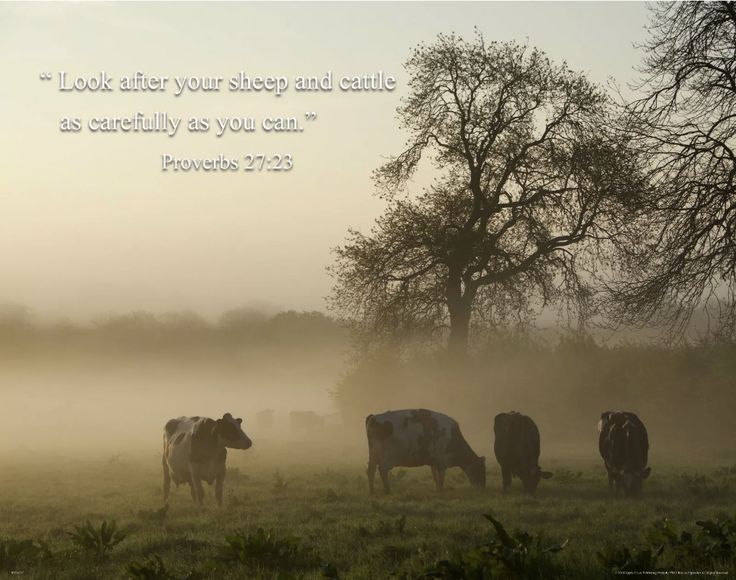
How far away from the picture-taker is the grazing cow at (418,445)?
21766mm

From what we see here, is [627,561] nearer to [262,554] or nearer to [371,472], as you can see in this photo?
[262,554]

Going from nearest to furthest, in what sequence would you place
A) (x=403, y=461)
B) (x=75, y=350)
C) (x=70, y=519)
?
(x=70, y=519)
(x=403, y=461)
(x=75, y=350)

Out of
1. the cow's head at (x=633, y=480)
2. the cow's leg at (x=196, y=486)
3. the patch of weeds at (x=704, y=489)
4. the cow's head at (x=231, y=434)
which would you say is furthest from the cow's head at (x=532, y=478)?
the cow's leg at (x=196, y=486)

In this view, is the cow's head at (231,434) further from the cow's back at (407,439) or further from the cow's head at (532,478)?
the cow's head at (532,478)

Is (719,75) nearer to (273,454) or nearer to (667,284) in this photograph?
(667,284)

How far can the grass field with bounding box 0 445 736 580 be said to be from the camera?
36.4 ft

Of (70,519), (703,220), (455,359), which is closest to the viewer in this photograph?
(70,519)

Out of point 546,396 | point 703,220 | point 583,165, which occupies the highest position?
point 583,165

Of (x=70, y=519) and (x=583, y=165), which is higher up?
(x=583, y=165)

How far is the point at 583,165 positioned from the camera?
33969mm

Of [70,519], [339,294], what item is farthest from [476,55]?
[70,519]

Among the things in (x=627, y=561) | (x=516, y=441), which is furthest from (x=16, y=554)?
(x=516, y=441)

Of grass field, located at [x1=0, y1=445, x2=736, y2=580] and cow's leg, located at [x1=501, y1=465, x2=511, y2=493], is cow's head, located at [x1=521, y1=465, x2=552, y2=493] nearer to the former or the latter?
grass field, located at [x1=0, y1=445, x2=736, y2=580]

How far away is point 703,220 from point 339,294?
1715cm
